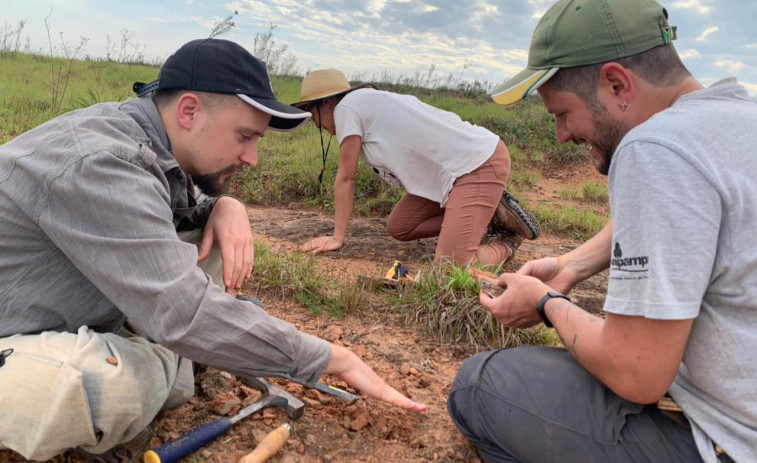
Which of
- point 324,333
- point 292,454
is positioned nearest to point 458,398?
point 292,454

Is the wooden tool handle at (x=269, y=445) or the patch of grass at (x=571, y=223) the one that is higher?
the patch of grass at (x=571, y=223)

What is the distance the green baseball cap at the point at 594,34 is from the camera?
1578 millimetres

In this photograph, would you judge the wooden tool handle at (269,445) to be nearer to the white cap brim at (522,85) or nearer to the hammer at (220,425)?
the hammer at (220,425)

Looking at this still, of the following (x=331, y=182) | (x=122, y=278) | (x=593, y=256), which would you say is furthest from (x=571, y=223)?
(x=122, y=278)

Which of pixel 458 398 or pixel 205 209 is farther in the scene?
pixel 205 209

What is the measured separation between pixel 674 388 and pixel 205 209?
1825 mm

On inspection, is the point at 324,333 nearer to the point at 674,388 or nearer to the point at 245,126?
the point at 245,126

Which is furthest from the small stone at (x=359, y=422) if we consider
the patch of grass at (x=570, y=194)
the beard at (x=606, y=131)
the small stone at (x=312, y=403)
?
the patch of grass at (x=570, y=194)

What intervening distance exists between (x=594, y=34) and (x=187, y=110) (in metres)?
1.27

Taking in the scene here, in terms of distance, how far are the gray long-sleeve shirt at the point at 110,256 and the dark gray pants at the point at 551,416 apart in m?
0.53

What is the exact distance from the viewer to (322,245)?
173 inches

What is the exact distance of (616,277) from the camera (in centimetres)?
140

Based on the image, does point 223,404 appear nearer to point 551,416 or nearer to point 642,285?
point 551,416

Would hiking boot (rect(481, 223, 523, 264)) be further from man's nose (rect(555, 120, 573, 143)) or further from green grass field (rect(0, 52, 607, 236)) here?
man's nose (rect(555, 120, 573, 143))
